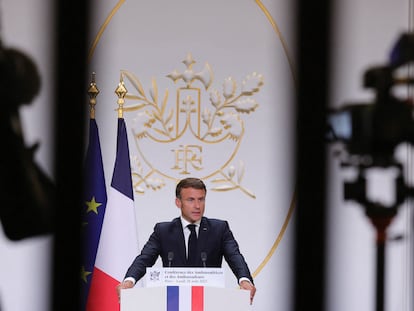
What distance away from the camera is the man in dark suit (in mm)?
4215

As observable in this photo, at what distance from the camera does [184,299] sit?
3760mm

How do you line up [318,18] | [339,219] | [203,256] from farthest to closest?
[339,219] < [203,256] < [318,18]

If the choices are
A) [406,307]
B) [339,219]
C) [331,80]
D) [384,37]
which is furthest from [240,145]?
[331,80]

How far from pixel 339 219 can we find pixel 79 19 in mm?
3882

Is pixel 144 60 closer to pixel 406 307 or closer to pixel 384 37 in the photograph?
pixel 384 37

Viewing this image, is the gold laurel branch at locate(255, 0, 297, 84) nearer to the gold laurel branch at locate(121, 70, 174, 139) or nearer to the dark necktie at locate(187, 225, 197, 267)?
the gold laurel branch at locate(121, 70, 174, 139)

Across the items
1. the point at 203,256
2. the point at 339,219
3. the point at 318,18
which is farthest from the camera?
the point at 339,219

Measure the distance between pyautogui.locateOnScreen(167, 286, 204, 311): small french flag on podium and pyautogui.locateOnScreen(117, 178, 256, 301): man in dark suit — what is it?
397mm

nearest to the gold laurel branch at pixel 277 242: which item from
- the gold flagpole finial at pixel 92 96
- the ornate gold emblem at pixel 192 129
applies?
the ornate gold emblem at pixel 192 129

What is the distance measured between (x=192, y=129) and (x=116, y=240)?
906 mm

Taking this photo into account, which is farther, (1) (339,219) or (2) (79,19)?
(1) (339,219)

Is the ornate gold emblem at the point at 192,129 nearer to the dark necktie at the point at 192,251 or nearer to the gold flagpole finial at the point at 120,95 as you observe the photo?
the gold flagpole finial at the point at 120,95

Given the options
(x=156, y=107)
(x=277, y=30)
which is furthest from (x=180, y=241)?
(x=277, y=30)

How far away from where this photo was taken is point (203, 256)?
418 centimetres
